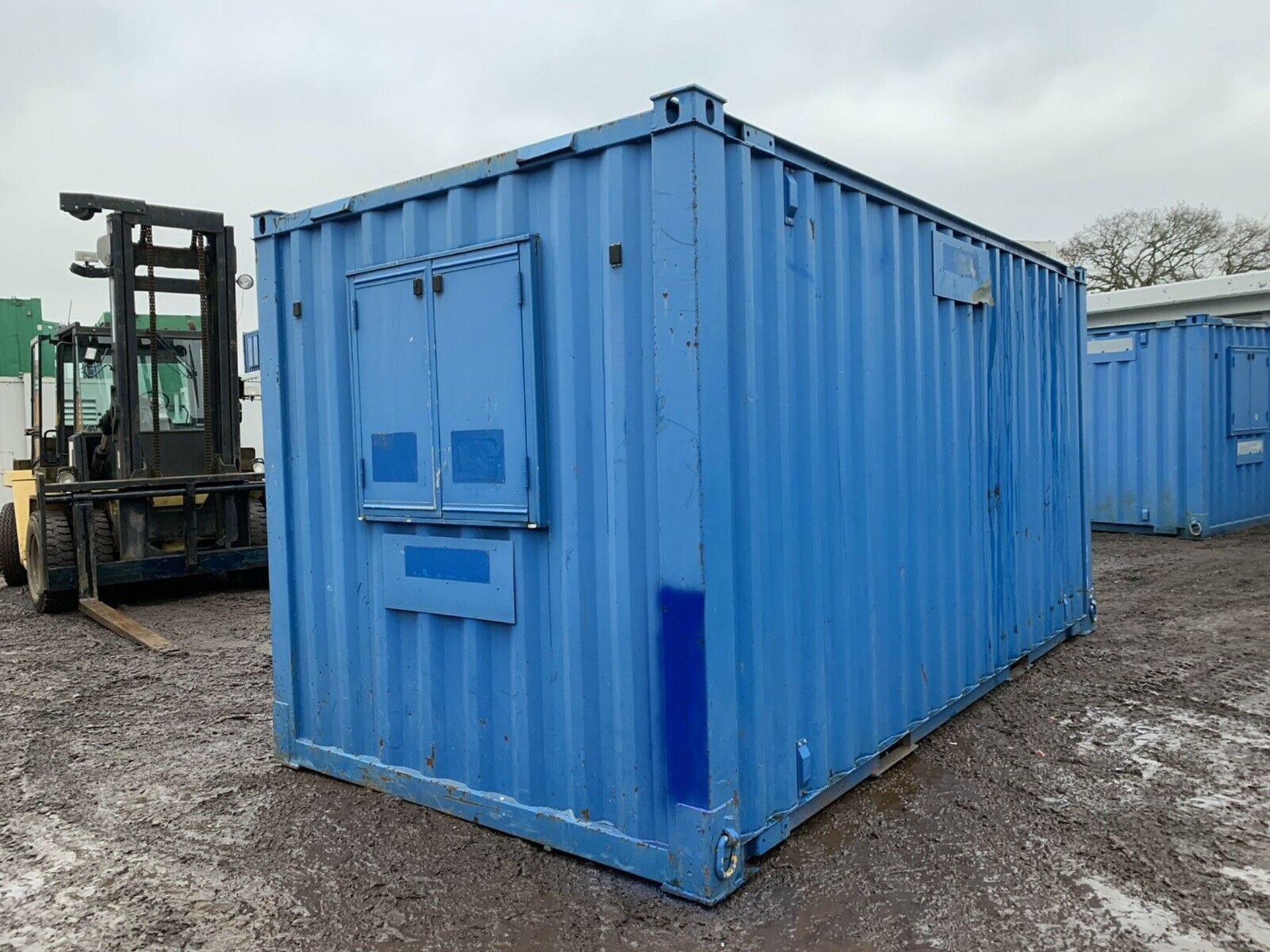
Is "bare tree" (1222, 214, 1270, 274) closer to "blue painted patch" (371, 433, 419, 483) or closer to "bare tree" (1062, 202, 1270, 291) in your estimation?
"bare tree" (1062, 202, 1270, 291)

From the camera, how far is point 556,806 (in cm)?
361

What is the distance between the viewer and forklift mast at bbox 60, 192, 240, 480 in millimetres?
8789

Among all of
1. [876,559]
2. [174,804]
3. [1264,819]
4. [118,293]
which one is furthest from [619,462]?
[118,293]

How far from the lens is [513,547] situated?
3.65m

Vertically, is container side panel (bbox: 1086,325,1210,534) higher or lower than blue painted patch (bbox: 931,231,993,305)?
lower

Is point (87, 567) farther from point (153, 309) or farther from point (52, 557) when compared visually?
point (153, 309)

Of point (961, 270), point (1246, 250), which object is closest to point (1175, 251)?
point (1246, 250)

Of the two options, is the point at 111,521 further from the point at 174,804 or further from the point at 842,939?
the point at 842,939

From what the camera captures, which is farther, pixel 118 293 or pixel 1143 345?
pixel 1143 345

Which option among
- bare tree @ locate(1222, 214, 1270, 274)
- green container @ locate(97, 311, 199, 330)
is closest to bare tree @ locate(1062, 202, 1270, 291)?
bare tree @ locate(1222, 214, 1270, 274)

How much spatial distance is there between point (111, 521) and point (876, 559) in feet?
25.2

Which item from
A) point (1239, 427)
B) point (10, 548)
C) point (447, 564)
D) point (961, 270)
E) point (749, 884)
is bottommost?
point (749, 884)

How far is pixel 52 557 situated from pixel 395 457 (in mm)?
6358

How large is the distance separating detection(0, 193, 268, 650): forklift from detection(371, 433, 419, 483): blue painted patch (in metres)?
4.98
